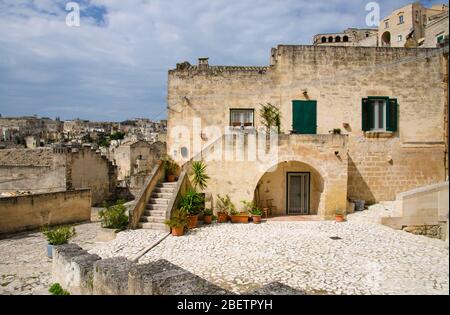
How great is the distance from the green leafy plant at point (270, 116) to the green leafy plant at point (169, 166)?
510 cm

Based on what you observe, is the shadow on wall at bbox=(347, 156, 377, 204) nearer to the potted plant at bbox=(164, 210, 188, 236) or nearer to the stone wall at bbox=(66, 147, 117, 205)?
the potted plant at bbox=(164, 210, 188, 236)

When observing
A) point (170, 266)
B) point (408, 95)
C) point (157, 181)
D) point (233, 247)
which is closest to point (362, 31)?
point (408, 95)

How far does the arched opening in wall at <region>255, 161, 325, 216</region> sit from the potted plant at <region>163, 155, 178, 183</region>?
14.2 ft

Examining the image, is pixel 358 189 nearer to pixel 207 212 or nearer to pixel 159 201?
pixel 207 212

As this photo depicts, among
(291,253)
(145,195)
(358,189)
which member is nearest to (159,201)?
(145,195)

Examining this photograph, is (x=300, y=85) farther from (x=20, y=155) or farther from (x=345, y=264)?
(x=20, y=155)

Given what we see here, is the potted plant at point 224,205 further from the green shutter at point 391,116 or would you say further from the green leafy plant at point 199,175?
the green shutter at point 391,116

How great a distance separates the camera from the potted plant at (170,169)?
15.7 m

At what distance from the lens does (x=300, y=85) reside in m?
16.2

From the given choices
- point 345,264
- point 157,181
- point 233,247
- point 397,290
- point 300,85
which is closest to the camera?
point 397,290

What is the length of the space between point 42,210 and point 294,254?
12285 millimetres

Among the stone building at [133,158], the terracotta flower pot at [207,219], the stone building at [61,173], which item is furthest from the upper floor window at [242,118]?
the stone building at [133,158]

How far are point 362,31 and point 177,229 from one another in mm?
48216
